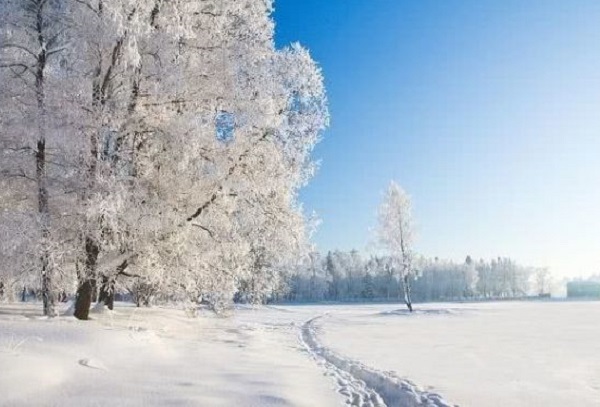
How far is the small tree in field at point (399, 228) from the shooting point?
5728 cm

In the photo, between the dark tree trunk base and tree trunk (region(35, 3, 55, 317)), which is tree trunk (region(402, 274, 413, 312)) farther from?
tree trunk (region(35, 3, 55, 317))

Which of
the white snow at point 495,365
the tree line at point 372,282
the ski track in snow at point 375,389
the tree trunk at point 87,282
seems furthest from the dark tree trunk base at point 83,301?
the tree line at point 372,282

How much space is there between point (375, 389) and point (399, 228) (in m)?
48.0

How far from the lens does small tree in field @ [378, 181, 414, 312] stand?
57281 millimetres

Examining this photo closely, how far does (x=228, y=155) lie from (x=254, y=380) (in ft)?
23.5

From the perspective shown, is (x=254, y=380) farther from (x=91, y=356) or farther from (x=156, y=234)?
(x=156, y=234)

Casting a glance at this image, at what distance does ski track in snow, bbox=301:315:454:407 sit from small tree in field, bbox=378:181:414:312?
145 feet

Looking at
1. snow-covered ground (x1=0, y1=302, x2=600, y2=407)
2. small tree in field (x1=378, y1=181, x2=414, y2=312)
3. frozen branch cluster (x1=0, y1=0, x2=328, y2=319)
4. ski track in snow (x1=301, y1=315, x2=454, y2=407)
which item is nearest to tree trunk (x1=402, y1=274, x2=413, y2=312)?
small tree in field (x1=378, y1=181, x2=414, y2=312)

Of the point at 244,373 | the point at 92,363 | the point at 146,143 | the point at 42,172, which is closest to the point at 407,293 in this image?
the point at 146,143

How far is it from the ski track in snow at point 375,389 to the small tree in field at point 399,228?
145 ft

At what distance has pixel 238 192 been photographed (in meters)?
15.2

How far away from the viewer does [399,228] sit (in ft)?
189

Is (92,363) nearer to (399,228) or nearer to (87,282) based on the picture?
(87,282)

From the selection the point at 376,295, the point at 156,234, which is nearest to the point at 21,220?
the point at 156,234
